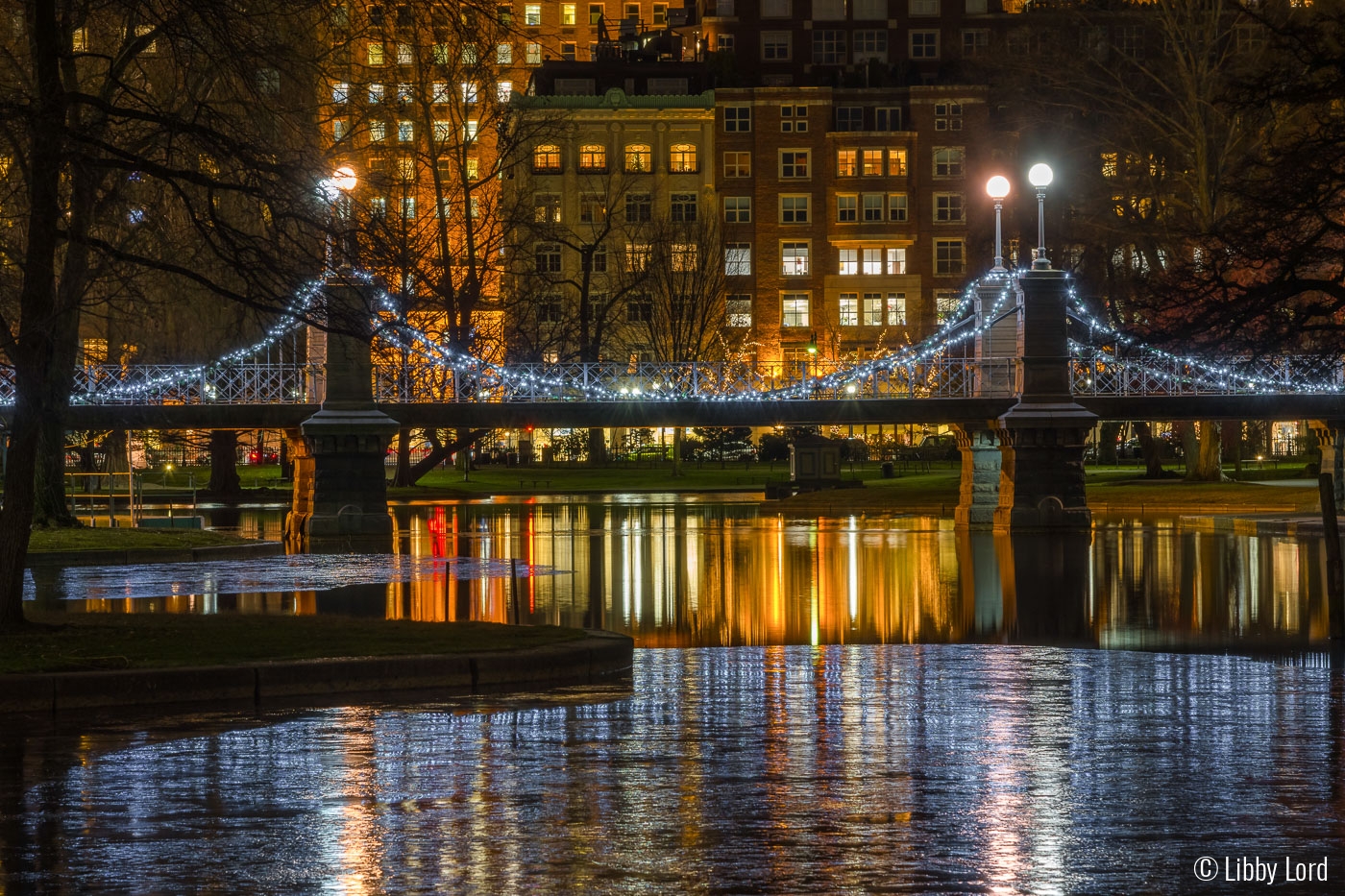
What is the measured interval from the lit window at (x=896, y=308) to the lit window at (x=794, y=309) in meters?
4.67

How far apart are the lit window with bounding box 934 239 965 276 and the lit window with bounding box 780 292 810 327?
7.66 meters

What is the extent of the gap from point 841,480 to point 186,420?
27361 mm

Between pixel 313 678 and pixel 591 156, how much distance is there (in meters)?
96.0

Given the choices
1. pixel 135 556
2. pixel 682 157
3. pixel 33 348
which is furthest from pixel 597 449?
pixel 33 348

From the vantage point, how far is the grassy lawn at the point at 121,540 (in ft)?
105

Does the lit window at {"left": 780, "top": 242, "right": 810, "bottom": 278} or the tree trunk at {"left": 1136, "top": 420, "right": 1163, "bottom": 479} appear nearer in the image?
the tree trunk at {"left": 1136, "top": 420, "right": 1163, "bottom": 479}

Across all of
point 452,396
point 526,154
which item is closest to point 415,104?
point 526,154

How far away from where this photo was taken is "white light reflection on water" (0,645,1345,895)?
8469mm

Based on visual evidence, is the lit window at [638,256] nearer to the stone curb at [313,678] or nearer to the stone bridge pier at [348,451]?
the stone bridge pier at [348,451]

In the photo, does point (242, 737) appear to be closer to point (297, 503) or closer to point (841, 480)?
point (297, 503)

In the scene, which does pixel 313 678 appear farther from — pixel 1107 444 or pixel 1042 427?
pixel 1107 444

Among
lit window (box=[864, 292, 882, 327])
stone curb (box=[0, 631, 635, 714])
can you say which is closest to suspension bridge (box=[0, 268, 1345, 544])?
stone curb (box=[0, 631, 635, 714])

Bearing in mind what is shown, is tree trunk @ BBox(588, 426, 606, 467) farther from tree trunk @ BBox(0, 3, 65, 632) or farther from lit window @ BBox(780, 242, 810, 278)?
tree trunk @ BBox(0, 3, 65, 632)

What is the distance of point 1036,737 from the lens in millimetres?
12289
